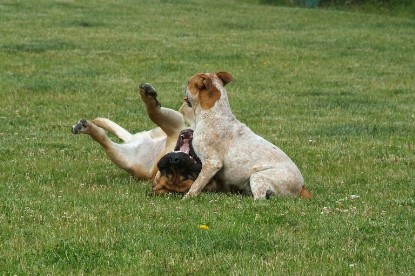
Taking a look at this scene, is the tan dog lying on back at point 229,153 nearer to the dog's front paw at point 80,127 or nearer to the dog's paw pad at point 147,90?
the dog's paw pad at point 147,90

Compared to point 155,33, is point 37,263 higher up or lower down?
higher up

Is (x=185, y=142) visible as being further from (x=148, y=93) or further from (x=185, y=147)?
(x=148, y=93)

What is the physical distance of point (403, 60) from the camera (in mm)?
23312

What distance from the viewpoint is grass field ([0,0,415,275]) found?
6.64 meters

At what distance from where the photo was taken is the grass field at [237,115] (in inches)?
261

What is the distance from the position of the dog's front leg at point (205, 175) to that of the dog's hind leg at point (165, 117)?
3.88 feet

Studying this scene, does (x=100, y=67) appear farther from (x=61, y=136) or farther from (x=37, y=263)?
(x=37, y=263)

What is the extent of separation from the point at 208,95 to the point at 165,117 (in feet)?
3.25

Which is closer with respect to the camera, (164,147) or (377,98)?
(164,147)

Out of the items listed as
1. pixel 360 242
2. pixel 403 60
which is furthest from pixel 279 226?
pixel 403 60

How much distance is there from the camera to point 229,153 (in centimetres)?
905

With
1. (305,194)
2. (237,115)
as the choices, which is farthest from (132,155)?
(237,115)

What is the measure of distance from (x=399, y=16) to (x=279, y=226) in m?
27.1

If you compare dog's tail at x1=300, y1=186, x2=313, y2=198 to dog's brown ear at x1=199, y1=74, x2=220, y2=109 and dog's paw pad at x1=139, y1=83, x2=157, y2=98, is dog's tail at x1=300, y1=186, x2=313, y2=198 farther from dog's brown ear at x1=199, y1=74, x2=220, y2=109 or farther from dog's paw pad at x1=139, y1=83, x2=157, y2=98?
dog's paw pad at x1=139, y1=83, x2=157, y2=98
